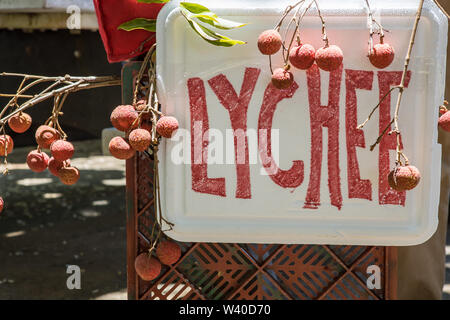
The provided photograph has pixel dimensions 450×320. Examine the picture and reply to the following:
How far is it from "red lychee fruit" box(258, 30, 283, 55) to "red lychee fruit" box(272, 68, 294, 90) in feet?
0.16

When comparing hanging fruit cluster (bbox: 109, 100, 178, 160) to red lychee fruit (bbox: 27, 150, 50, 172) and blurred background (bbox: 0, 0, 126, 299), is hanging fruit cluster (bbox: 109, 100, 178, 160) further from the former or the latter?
blurred background (bbox: 0, 0, 126, 299)

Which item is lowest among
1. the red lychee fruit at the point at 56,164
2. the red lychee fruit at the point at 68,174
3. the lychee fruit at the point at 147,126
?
the red lychee fruit at the point at 68,174

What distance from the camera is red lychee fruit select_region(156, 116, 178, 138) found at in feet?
4.49

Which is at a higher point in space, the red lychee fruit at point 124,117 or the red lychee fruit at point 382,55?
the red lychee fruit at point 382,55

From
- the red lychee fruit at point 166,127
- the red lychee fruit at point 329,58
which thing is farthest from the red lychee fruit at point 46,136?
the red lychee fruit at point 329,58

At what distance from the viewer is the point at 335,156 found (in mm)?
1489

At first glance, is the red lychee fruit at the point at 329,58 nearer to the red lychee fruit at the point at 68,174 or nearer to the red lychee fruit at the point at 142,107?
the red lychee fruit at the point at 142,107

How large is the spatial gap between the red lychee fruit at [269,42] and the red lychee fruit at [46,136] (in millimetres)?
585

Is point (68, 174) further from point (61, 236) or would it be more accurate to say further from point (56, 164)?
point (61, 236)

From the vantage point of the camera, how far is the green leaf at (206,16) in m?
1.38

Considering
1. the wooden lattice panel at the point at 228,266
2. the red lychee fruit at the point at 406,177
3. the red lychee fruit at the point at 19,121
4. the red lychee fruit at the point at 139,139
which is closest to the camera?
the red lychee fruit at the point at 406,177

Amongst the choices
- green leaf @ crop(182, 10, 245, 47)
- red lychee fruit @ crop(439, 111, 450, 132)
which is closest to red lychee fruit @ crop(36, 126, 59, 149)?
green leaf @ crop(182, 10, 245, 47)

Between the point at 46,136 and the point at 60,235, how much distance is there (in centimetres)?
404

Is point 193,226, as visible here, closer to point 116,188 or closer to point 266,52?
point 266,52
